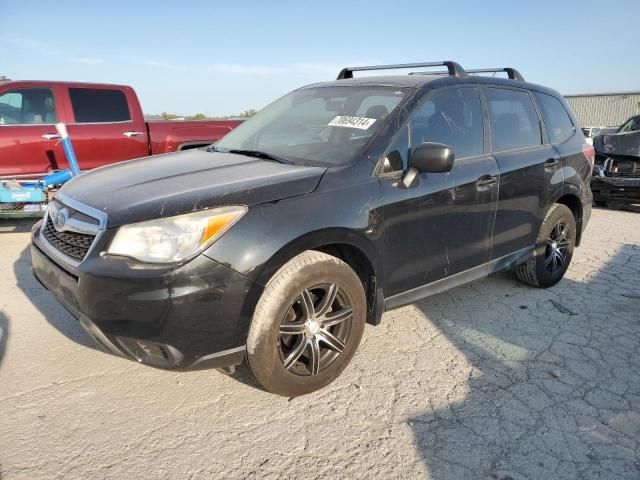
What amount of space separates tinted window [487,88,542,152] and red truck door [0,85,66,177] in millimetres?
5208

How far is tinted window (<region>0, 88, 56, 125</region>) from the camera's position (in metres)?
6.20

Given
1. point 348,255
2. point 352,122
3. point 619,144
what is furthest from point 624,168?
point 348,255

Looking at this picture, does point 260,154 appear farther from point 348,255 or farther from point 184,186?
point 348,255

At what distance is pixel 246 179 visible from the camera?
2621 mm

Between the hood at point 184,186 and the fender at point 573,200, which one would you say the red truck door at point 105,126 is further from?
the fender at point 573,200

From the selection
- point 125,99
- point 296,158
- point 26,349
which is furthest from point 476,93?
point 125,99

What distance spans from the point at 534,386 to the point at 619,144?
7.15 meters

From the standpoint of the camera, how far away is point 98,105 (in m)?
6.72

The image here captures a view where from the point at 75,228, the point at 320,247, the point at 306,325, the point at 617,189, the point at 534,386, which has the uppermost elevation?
the point at 75,228

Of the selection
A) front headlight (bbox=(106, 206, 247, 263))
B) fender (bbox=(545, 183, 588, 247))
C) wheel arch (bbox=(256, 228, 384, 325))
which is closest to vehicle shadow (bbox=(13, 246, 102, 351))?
front headlight (bbox=(106, 206, 247, 263))

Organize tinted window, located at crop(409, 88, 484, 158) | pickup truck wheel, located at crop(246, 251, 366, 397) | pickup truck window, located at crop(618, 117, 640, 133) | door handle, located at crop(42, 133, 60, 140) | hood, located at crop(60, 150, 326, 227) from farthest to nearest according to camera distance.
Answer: pickup truck window, located at crop(618, 117, 640, 133) → door handle, located at crop(42, 133, 60, 140) → tinted window, located at crop(409, 88, 484, 158) → pickup truck wheel, located at crop(246, 251, 366, 397) → hood, located at crop(60, 150, 326, 227)

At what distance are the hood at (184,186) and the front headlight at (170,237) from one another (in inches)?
1.6

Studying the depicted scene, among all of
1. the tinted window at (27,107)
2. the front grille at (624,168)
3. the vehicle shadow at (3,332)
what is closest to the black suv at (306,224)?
the vehicle shadow at (3,332)

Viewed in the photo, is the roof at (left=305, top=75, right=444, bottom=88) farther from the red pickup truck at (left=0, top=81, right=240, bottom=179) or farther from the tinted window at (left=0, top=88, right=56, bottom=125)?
the tinted window at (left=0, top=88, right=56, bottom=125)
